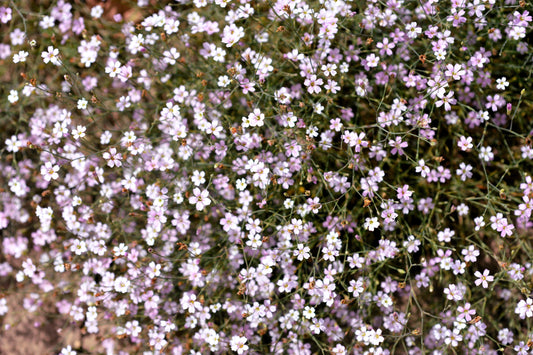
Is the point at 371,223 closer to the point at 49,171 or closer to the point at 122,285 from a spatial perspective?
the point at 122,285

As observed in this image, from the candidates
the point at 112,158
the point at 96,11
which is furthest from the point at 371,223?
the point at 96,11

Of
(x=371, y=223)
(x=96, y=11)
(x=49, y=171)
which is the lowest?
(x=371, y=223)

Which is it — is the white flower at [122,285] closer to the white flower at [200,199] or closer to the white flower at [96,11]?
the white flower at [200,199]

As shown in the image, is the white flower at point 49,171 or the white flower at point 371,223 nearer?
the white flower at point 371,223

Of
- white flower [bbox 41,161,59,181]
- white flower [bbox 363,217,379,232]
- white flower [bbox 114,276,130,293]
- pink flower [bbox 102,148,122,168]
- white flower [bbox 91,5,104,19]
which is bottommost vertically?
white flower [bbox 114,276,130,293]

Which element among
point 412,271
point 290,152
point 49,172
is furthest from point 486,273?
point 49,172

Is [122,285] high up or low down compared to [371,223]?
down

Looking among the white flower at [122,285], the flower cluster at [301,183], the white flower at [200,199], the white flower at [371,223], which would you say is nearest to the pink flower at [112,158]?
the flower cluster at [301,183]

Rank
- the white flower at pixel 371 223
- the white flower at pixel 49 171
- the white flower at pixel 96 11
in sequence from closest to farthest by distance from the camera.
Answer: the white flower at pixel 371 223 → the white flower at pixel 49 171 → the white flower at pixel 96 11

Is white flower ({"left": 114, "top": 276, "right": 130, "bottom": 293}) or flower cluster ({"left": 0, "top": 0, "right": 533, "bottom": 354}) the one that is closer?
flower cluster ({"left": 0, "top": 0, "right": 533, "bottom": 354})

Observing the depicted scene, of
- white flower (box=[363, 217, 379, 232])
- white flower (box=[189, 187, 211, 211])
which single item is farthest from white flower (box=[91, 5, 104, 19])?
white flower (box=[363, 217, 379, 232])

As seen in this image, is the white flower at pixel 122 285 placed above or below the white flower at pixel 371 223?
below

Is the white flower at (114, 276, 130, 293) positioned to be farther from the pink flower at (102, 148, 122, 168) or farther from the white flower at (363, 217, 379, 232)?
the white flower at (363, 217, 379, 232)
